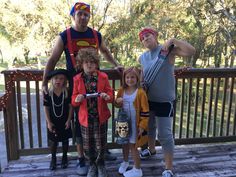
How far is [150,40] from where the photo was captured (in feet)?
8.07

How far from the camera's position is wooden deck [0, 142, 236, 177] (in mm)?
2811

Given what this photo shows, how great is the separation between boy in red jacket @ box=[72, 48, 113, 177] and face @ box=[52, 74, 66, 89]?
20 centimetres

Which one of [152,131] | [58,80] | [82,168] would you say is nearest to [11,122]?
[58,80]

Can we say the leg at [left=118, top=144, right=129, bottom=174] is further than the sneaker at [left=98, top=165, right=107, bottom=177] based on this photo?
Yes

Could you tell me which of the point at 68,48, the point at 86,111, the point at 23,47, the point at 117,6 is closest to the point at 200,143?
the point at 86,111

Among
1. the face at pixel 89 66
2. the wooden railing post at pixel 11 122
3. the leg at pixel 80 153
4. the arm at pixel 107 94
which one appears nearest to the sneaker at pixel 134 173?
the leg at pixel 80 153

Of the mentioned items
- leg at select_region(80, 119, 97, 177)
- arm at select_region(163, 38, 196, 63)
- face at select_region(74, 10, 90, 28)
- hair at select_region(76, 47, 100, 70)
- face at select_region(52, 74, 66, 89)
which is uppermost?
face at select_region(74, 10, 90, 28)

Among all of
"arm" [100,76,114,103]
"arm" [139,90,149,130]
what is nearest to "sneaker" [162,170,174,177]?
"arm" [139,90,149,130]

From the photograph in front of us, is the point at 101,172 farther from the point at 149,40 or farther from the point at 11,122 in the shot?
the point at 149,40

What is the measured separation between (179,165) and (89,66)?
1494 mm

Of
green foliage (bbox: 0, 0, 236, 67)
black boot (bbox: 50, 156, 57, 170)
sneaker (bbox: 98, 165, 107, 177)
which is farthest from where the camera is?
green foliage (bbox: 0, 0, 236, 67)

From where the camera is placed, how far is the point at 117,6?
1364 cm

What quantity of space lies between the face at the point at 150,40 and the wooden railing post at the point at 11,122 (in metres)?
1.47

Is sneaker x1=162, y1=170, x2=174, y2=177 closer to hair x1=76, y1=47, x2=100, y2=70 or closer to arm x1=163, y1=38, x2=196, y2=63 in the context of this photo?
arm x1=163, y1=38, x2=196, y2=63
